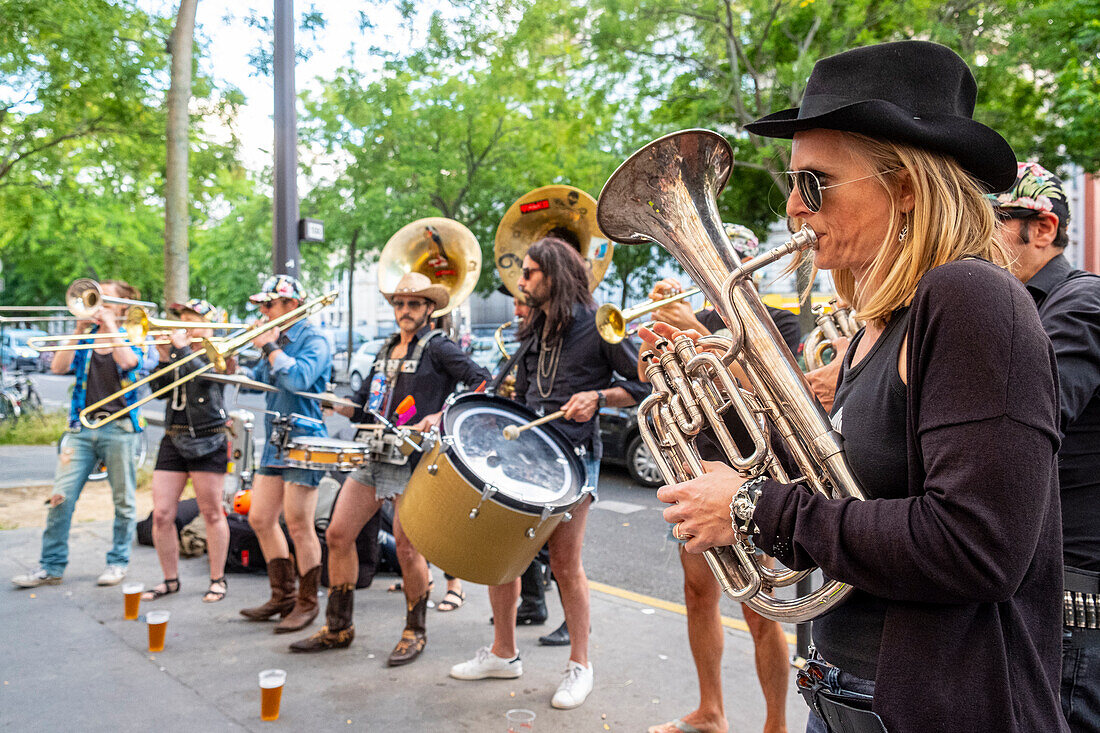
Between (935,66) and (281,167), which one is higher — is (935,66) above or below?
below

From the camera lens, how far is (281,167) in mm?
6719

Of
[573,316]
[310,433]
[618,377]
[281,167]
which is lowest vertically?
[310,433]

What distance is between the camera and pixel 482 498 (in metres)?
3.24

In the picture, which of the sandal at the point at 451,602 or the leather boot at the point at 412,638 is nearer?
the leather boot at the point at 412,638

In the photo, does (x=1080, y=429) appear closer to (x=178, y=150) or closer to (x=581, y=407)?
(x=581, y=407)

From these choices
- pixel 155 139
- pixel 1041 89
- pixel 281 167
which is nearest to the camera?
pixel 281 167

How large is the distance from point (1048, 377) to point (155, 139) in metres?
10.2

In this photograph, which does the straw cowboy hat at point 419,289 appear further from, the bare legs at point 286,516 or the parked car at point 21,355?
the parked car at point 21,355

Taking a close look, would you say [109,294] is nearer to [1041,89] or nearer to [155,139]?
[155,139]

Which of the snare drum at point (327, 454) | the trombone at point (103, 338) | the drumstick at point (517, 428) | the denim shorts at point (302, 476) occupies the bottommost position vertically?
the denim shorts at point (302, 476)

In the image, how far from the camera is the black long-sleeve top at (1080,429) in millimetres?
1921

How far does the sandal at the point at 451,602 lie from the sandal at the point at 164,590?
1.77 m

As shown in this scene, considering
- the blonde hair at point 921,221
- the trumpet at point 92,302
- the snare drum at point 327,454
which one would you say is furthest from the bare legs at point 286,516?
the blonde hair at point 921,221

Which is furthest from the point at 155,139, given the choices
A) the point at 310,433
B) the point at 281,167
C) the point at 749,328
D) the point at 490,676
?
the point at 749,328
